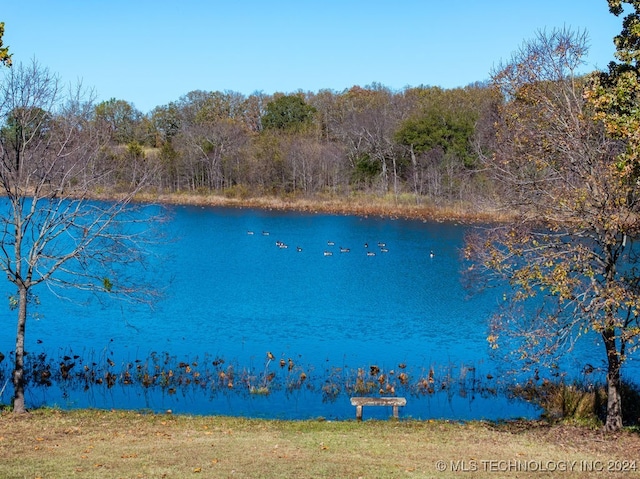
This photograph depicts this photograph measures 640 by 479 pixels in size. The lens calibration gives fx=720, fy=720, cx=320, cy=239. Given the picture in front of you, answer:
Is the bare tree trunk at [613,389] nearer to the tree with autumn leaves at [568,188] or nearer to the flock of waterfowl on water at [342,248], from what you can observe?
the tree with autumn leaves at [568,188]

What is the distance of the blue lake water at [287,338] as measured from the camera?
818 inches

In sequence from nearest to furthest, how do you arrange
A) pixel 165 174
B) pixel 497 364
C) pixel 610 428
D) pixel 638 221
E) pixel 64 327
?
pixel 638 221, pixel 610 428, pixel 497 364, pixel 64 327, pixel 165 174

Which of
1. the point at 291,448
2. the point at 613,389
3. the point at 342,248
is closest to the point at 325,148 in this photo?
the point at 342,248

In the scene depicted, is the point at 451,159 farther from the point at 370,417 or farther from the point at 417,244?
the point at 370,417

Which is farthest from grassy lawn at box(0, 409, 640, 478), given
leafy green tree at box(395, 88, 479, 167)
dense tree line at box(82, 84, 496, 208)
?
leafy green tree at box(395, 88, 479, 167)

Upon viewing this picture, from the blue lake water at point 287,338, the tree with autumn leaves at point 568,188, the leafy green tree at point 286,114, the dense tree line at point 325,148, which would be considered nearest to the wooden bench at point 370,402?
the blue lake water at point 287,338

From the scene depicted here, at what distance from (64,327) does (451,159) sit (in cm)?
5207

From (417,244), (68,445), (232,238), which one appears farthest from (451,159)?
(68,445)

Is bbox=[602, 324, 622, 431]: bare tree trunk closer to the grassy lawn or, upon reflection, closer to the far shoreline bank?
the grassy lawn

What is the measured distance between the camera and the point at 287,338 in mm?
27203

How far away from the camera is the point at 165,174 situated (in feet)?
285

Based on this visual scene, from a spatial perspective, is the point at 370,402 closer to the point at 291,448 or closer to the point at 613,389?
the point at 291,448

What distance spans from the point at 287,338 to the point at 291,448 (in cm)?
1388

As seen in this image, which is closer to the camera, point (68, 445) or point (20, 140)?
point (68, 445)
